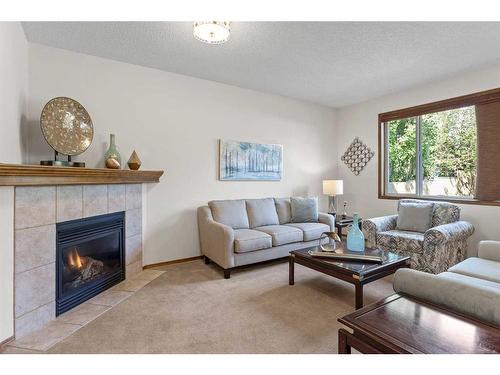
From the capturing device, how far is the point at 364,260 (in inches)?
93.4

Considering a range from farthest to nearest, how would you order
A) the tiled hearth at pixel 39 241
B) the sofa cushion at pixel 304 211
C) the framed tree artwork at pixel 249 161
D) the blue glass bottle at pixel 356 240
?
the sofa cushion at pixel 304 211
the framed tree artwork at pixel 249 161
the blue glass bottle at pixel 356 240
the tiled hearth at pixel 39 241

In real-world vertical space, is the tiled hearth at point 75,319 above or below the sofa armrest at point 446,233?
below

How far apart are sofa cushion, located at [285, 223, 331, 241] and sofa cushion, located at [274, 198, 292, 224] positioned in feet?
0.79

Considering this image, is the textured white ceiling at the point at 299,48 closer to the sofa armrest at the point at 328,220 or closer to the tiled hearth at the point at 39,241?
the tiled hearth at the point at 39,241

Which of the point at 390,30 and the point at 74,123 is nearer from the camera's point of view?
the point at 390,30

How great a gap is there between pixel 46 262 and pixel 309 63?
3.36m

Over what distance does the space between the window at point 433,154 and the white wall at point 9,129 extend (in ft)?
16.2

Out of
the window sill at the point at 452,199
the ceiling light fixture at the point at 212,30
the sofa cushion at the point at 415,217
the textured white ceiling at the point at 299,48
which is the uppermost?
A: the textured white ceiling at the point at 299,48

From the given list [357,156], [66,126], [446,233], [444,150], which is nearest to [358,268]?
[446,233]

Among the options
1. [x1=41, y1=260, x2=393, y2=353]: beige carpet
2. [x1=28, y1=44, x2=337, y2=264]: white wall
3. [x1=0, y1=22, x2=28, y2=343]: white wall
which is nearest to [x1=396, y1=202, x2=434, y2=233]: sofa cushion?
[x1=41, y1=260, x2=393, y2=353]: beige carpet

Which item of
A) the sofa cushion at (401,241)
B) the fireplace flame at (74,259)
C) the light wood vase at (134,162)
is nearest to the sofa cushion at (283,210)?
the sofa cushion at (401,241)

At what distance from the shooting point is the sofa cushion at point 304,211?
400 cm

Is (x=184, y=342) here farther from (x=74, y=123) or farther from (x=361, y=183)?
(x=361, y=183)
